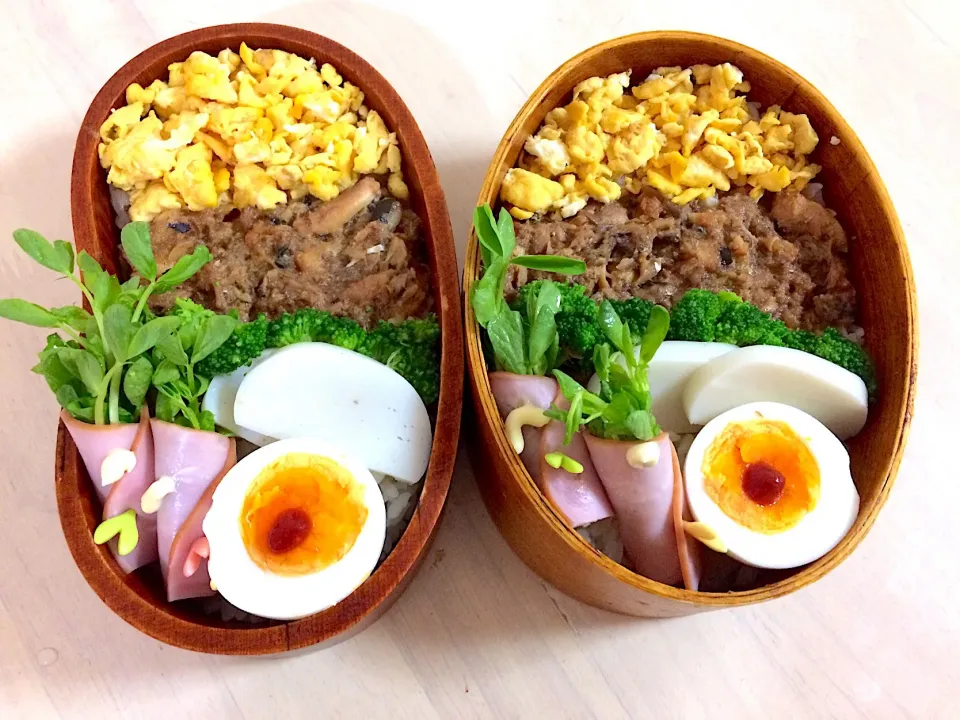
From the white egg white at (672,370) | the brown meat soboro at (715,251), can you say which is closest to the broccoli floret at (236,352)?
the brown meat soboro at (715,251)

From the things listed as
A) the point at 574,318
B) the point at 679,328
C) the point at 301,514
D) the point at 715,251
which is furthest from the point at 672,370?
the point at 301,514

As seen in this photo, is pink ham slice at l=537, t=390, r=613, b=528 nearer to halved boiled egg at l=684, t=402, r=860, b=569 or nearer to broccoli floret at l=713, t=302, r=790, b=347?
halved boiled egg at l=684, t=402, r=860, b=569

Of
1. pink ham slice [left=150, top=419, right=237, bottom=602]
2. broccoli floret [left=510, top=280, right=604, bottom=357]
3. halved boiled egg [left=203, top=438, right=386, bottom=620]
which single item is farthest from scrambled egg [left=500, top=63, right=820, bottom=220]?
pink ham slice [left=150, top=419, right=237, bottom=602]

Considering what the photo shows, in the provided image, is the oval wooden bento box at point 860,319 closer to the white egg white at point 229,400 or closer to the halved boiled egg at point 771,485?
the halved boiled egg at point 771,485

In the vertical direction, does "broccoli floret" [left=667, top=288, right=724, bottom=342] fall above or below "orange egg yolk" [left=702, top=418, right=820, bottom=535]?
above

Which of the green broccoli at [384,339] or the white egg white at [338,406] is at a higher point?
the green broccoli at [384,339]

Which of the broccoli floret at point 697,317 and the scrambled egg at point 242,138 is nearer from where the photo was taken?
the broccoli floret at point 697,317
